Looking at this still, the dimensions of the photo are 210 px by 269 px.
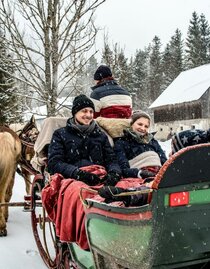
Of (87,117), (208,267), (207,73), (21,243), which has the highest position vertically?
(207,73)

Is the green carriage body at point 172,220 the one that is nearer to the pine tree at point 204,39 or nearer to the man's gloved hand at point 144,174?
the man's gloved hand at point 144,174

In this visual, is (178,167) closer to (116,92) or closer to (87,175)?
(87,175)

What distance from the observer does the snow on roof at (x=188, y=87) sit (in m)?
41.9

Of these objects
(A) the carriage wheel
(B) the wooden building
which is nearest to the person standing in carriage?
(A) the carriage wheel

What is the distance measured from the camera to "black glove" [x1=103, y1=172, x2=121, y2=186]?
11.3 feet

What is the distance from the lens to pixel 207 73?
1731 inches

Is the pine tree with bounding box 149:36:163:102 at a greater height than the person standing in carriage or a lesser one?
greater

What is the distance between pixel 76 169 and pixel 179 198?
166 centimetres

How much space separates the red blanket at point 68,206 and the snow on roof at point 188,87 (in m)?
38.4

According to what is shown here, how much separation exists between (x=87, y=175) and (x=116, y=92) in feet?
5.25

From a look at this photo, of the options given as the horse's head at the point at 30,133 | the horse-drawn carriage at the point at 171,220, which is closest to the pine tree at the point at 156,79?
the horse's head at the point at 30,133

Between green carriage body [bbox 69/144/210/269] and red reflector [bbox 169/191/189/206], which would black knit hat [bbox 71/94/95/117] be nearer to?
green carriage body [bbox 69/144/210/269]

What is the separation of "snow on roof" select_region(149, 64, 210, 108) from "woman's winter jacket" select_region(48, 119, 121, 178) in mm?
37681

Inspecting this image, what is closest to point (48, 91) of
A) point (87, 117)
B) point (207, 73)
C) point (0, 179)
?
point (0, 179)
